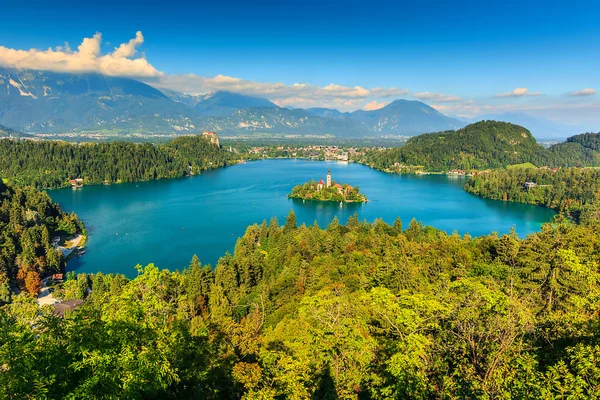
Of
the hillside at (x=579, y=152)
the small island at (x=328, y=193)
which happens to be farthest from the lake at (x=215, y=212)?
the hillside at (x=579, y=152)

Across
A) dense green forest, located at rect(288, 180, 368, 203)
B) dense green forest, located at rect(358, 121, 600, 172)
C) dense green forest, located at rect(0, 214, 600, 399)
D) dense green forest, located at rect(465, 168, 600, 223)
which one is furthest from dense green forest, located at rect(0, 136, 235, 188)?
dense green forest, located at rect(0, 214, 600, 399)

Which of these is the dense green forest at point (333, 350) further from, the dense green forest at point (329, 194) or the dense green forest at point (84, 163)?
the dense green forest at point (84, 163)

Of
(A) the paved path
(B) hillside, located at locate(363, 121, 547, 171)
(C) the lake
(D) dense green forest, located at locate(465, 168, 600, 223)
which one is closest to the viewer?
(A) the paved path

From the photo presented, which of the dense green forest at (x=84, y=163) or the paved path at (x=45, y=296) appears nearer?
the paved path at (x=45, y=296)

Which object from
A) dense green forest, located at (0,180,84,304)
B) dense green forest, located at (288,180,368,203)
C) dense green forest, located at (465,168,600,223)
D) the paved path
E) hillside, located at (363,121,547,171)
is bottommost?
the paved path

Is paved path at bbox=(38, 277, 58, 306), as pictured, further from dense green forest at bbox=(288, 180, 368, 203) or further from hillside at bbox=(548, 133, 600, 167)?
hillside at bbox=(548, 133, 600, 167)

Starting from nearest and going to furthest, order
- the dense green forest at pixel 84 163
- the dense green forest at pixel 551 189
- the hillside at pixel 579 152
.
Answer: the dense green forest at pixel 551 189 < the dense green forest at pixel 84 163 < the hillside at pixel 579 152
